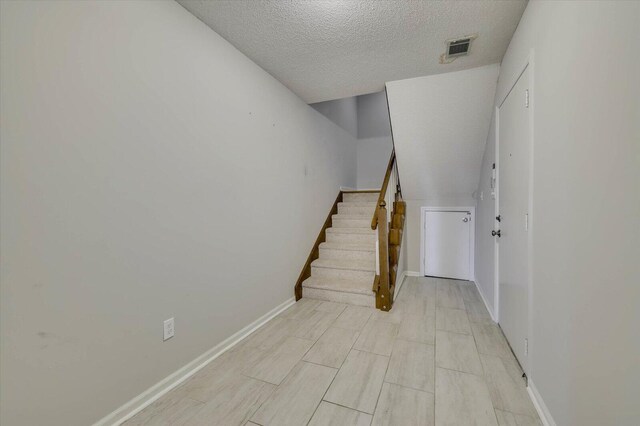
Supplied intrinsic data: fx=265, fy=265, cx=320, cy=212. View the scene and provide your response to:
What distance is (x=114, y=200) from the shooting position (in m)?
1.33

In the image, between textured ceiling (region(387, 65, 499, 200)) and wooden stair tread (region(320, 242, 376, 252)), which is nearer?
textured ceiling (region(387, 65, 499, 200))

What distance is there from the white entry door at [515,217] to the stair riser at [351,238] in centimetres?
148

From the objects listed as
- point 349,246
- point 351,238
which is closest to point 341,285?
Result: point 349,246

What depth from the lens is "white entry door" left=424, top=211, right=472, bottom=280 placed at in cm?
391

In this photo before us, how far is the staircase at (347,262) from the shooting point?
2.94 meters

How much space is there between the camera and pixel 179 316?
5.51 feet

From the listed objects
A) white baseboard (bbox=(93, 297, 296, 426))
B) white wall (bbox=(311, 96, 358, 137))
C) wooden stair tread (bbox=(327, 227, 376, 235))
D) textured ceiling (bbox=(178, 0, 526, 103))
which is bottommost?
white baseboard (bbox=(93, 297, 296, 426))

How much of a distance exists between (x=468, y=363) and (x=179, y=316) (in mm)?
1950

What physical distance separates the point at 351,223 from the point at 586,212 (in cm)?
289

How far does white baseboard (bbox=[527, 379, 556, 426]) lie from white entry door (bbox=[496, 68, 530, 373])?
14 cm

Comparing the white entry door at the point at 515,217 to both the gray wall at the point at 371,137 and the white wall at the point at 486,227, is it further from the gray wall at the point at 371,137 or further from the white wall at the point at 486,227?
the gray wall at the point at 371,137

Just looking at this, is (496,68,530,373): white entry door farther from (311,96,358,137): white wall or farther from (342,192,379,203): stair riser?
(311,96,358,137): white wall

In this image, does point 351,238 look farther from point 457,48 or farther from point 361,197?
point 457,48

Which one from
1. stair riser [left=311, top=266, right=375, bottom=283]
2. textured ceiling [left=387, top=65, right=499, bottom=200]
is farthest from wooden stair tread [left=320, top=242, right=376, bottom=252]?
textured ceiling [left=387, top=65, right=499, bottom=200]
